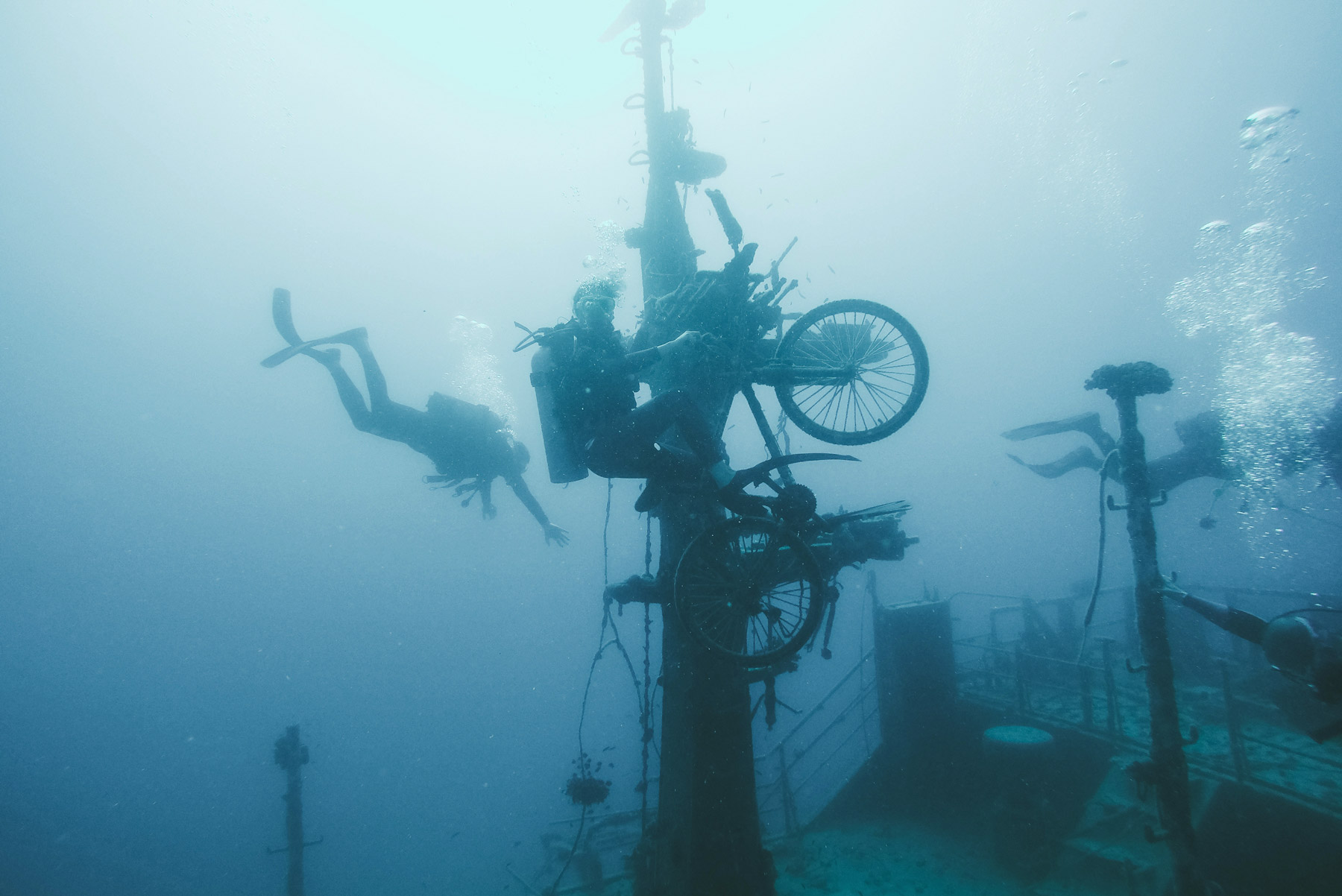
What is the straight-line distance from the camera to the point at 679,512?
25.4ft

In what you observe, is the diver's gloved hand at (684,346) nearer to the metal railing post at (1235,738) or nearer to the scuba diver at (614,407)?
the scuba diver at (614,407)

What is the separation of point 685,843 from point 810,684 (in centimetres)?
9162

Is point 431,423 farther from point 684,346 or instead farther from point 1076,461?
point 1076,461

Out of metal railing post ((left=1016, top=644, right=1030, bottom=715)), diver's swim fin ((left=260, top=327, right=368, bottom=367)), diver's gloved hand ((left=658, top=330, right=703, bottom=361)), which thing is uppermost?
diver's swim fin ((left=260, top=327, right=368, bottom=367))

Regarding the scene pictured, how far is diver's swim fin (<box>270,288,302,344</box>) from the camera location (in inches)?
418

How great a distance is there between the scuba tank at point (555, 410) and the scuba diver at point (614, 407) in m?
0.01

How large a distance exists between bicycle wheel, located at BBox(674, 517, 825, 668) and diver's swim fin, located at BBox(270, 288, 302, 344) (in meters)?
9.82

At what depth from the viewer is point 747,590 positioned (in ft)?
15.6

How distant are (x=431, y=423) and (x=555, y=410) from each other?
657 cm

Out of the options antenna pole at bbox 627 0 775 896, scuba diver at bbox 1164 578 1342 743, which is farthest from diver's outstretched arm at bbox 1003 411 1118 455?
antenna pole at bbox 627 0 775 896

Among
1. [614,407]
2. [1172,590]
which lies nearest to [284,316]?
[614,407]

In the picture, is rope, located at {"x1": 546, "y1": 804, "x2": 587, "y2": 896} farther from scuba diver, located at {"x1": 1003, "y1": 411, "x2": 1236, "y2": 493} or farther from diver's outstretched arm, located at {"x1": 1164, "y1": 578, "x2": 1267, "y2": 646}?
scuba diver, located at {"x1": 1003, "y1": 411, "x2": 1236, "y2": 493}

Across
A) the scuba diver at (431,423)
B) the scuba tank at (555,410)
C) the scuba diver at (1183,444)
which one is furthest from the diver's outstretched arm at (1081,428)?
the scuba diver at (431,423)

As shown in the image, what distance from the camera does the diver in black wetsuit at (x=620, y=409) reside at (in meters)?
5.39
